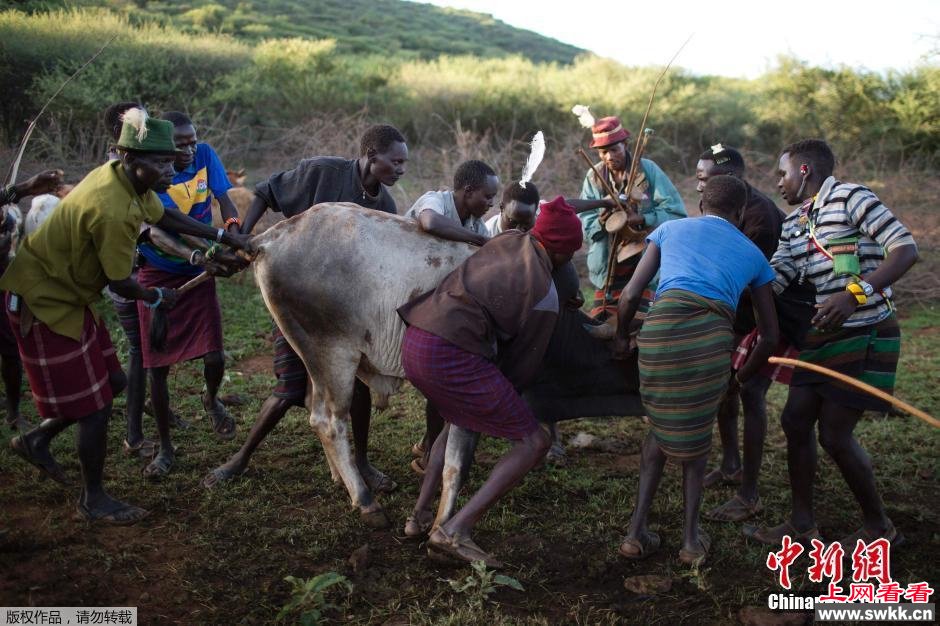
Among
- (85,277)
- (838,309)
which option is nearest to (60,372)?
(85,277)

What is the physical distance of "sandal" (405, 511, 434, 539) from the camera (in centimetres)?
404

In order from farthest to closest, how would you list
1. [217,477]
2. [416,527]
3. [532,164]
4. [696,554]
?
[217,477], [532,164], [416,527], [696,554]

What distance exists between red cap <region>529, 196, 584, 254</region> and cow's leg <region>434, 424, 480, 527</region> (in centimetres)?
100

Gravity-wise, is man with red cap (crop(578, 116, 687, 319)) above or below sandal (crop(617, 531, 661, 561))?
above

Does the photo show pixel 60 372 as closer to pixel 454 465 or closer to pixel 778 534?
pixel 454 465

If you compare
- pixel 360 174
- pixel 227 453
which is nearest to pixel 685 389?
pixel 360 174

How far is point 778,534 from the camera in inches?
165

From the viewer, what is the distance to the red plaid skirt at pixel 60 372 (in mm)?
3939

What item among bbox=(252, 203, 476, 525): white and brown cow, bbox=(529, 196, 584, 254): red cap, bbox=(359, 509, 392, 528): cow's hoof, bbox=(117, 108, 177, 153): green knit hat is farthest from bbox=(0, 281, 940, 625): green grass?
bbox=(117, 108, 177, 153): green knit hat

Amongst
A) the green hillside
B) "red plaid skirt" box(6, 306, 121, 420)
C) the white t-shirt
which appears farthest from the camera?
the green hillside

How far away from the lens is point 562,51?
39.5m

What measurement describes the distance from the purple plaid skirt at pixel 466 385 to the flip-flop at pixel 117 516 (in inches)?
66.9

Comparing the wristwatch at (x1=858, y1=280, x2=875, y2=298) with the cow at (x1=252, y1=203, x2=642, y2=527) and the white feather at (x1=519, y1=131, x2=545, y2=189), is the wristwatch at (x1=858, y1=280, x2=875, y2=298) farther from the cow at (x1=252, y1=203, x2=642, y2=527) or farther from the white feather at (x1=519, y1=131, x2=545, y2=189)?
the white feather at (x1=519, y1=131, x2=545, y2=189)

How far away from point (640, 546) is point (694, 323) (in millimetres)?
1148
